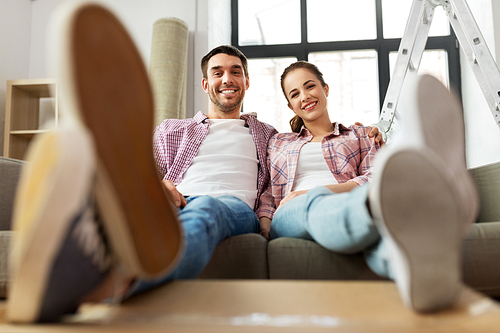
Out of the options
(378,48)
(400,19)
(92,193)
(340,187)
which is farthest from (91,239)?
(400,19)

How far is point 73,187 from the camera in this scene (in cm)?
36

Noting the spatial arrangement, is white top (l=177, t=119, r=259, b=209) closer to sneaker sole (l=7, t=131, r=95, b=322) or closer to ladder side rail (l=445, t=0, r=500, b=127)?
sneaker sole (l=7, t=131, r=95, b=322)

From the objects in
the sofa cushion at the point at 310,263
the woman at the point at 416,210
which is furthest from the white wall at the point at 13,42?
the woman at the point at 416,210

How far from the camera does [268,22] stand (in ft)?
10.9

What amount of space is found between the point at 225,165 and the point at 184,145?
20 centimetres

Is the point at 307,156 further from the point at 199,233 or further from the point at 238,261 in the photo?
the point at 199,233

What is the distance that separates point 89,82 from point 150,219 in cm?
18

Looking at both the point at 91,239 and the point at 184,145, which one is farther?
the point at 184,145

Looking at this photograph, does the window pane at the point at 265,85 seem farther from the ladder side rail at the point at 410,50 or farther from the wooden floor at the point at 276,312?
the wooden floor at the point at 276,312

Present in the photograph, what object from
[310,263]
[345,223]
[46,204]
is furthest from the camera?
[310,263]

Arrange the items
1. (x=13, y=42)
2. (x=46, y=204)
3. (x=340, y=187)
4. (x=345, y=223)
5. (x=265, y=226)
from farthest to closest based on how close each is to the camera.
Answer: (x=13, y=42), (x=265, y=226), (x=340, y=187), (x=345, y=223), (x=46, y=204)

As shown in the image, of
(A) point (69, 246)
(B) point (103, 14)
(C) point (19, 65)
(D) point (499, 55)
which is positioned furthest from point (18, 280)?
(C) point (19, 65)

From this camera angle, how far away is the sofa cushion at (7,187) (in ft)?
3.91

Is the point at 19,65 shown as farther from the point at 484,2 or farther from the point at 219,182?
the point at 484,2
